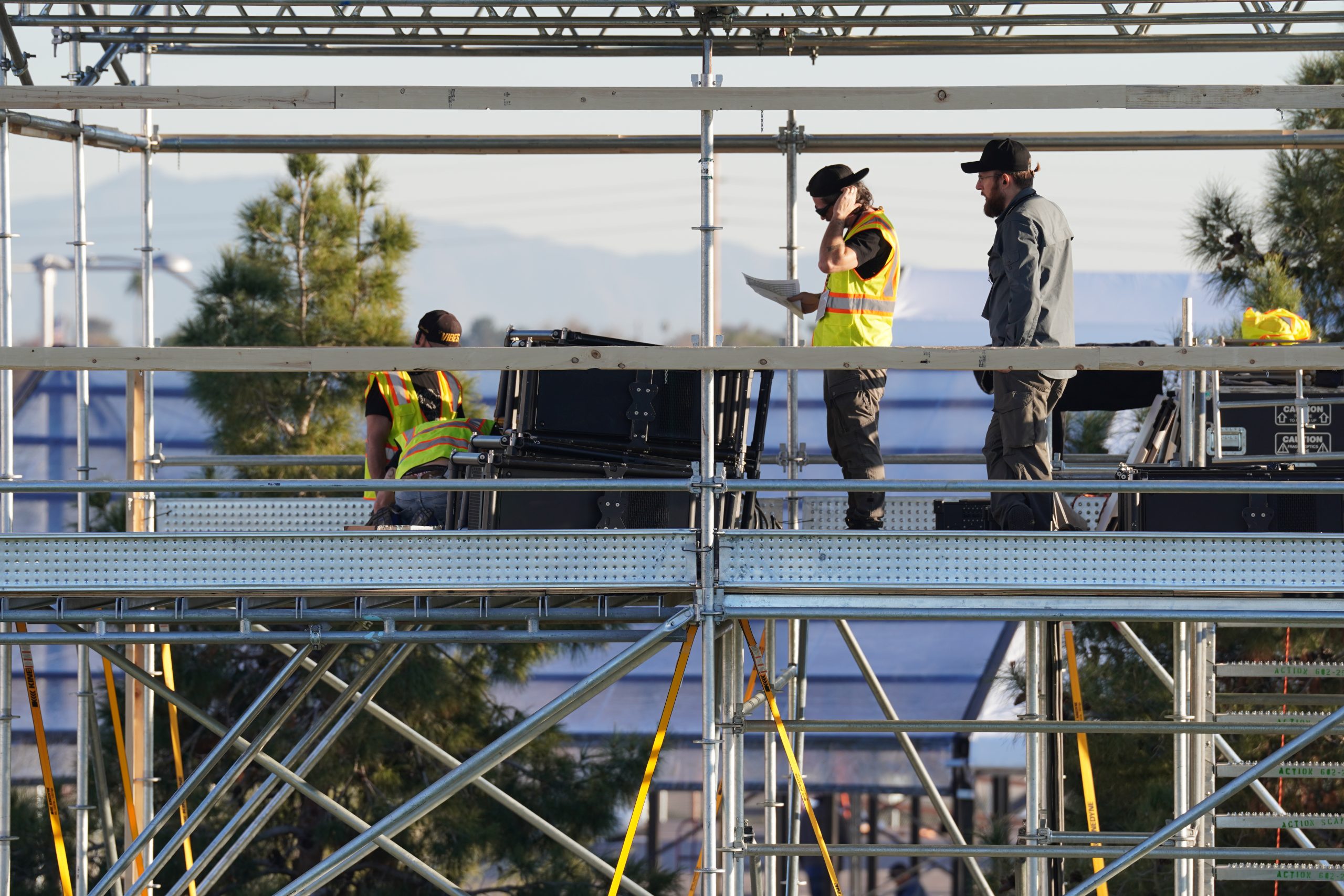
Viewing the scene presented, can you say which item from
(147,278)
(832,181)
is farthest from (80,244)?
(832,181)

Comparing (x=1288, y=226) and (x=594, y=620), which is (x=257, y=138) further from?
(x=1288, y=226)

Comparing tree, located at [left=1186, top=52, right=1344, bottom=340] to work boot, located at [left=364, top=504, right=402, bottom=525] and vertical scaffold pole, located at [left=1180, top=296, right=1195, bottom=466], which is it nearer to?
vertical scaffold pole, located at [left=1180, top=296, right=1195, bottom=466]

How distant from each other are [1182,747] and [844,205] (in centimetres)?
284

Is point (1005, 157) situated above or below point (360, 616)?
above

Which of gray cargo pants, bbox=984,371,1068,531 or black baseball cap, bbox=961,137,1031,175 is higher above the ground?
black baseball cap, bbox=961,137,1031,175

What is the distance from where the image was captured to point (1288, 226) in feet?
38.9

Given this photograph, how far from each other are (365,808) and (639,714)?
156 inches

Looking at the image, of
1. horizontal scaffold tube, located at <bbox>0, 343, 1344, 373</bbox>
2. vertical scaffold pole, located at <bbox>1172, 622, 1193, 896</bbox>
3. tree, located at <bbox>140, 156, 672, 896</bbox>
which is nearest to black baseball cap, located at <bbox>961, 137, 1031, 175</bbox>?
horizontal scaffold tube, located at <bbox>0, 343, 1344, 373</bbox>

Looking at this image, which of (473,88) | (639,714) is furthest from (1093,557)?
(639,714)

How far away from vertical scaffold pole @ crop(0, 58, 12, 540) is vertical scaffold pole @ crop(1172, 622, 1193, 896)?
16.6ft

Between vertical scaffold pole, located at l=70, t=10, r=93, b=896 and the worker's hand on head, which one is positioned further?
vertical scaffold pole, located at l=70, t=10, r=93, b=896

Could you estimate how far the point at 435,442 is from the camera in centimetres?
724

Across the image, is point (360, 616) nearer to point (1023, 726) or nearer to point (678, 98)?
point (678, 98)

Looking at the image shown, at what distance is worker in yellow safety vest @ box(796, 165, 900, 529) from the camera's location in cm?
665
